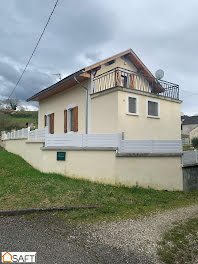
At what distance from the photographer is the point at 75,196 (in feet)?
19.3

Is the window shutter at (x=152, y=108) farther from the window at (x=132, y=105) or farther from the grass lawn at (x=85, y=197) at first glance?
the grass lawn at (x=85, y=197)

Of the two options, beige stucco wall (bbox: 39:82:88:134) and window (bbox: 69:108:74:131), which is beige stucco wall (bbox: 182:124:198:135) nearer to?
beige stucco wall (bbox: 39:82:88:134)

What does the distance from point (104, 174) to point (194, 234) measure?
3.94 meters

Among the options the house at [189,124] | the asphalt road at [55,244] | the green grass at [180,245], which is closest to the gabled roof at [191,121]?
the house at [189,124]

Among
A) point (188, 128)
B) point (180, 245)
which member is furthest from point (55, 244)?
point (188, 128)

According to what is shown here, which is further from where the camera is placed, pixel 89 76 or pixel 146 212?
pixel 89 76

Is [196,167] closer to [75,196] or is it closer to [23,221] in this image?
[75,196]

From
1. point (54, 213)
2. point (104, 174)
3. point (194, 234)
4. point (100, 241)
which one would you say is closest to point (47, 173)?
point (104, 174)

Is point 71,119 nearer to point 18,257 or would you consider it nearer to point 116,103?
point 116,103

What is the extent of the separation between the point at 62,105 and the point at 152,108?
5892mm

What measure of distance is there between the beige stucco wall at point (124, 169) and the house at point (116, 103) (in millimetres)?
2459

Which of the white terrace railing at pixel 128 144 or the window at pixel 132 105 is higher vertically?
the window at pixel 132 105

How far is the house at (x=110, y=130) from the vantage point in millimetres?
7453

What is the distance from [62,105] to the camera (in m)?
13.3
